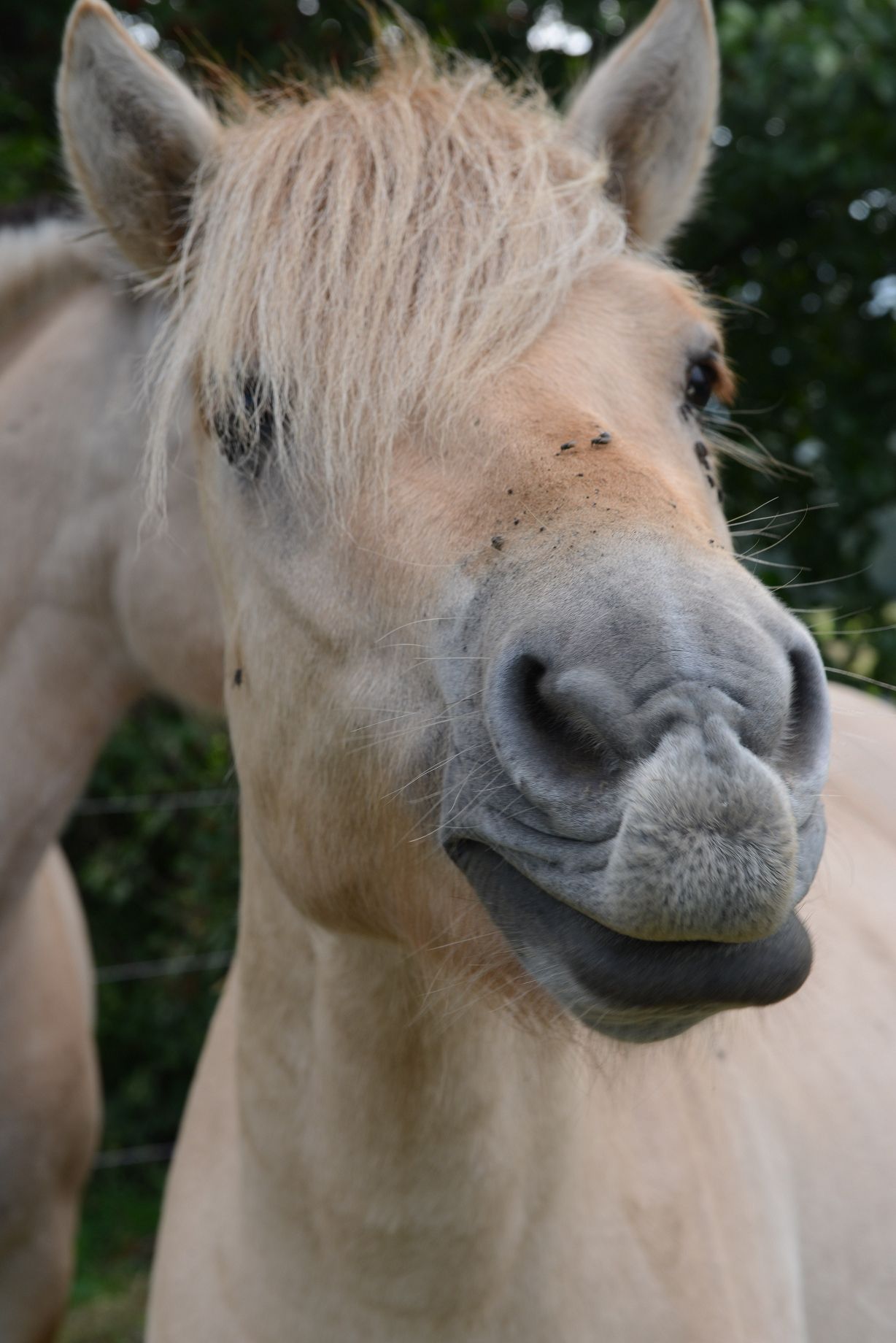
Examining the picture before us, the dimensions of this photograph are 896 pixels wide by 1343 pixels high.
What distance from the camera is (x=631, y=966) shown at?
3.84 feet

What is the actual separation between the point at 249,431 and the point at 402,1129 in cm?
104

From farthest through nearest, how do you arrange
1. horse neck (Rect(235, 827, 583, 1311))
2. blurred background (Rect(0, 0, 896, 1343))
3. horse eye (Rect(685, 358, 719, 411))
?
blurred background (Rect(0, 0, 896, 1343)), horse eye (Rect(685, 358, 719, 411)), horse neck (Rect(235, 827, 583, 1311))

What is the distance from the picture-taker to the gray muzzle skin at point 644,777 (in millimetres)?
1075

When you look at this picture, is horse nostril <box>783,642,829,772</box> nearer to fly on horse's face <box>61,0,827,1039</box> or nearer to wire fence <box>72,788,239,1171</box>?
fly on horse's face <box>61,0,827,1039</box>

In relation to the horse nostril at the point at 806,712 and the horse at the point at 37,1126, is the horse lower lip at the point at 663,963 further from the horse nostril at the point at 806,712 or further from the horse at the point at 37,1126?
the horse at the point at 37,1126

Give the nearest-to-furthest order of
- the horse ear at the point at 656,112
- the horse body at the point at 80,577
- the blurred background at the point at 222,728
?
the horse ear at the point at 656,112
the horse body at the point at 80,577
the blurred background at the point at 222,728

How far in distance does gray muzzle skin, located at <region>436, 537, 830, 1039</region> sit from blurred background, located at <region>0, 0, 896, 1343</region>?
3.22m

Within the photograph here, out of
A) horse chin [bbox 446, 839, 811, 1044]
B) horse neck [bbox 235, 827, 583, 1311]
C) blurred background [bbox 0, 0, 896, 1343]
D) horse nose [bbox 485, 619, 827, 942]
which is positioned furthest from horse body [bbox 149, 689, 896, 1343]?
blurred background [bbox 0, 0, 896, 1343]

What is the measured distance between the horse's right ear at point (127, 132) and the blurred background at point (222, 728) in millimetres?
2591

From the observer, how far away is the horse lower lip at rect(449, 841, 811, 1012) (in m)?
1.16

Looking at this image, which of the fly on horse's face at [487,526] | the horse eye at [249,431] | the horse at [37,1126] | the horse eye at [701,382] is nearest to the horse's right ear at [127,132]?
the fly on horse's face at [487,526]

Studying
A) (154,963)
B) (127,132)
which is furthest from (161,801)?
(127,132)

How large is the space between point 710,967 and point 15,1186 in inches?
109

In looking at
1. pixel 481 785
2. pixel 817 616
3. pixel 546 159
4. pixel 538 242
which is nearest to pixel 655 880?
pixel 481 785
